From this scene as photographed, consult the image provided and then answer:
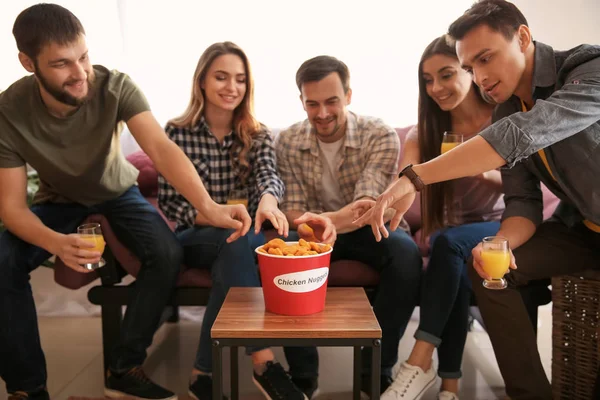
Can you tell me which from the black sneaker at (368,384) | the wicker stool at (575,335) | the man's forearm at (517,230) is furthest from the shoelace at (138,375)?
the wicker stool at (575,335)

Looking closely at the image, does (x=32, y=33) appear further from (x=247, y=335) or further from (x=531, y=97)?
(x=531, y=97)

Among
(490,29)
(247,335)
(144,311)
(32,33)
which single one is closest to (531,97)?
(490,29)

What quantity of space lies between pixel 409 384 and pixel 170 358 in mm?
1073

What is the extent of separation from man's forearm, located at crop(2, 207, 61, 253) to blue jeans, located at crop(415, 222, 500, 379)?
1.29m

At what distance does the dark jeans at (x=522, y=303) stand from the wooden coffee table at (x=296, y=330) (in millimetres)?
571

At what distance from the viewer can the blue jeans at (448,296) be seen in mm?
2006

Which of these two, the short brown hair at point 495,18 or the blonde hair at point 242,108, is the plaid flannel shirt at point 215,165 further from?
the short brown hair at point 495,18

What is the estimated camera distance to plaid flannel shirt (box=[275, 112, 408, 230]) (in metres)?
2.39

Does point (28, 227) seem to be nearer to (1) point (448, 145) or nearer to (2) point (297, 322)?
(2) point (297, 322)

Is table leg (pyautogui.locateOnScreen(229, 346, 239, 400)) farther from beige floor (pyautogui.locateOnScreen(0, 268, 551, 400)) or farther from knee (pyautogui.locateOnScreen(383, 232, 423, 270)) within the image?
knee (pyautogui.locateOnScreen(383, 232, 423, 270))

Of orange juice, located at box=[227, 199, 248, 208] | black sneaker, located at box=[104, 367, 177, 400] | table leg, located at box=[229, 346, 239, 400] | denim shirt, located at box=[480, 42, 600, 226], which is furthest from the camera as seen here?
orange juice, located at box=[227, 199, 248, 208]

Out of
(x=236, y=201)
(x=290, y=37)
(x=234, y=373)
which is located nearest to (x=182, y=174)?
(x=236, y=201)

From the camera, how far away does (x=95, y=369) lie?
2.41m

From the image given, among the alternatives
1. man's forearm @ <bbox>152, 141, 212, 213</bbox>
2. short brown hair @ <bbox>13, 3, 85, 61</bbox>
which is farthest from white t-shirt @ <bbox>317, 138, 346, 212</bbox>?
short brown hair @ <bbox>13, 3, 85, 61</bbox>
